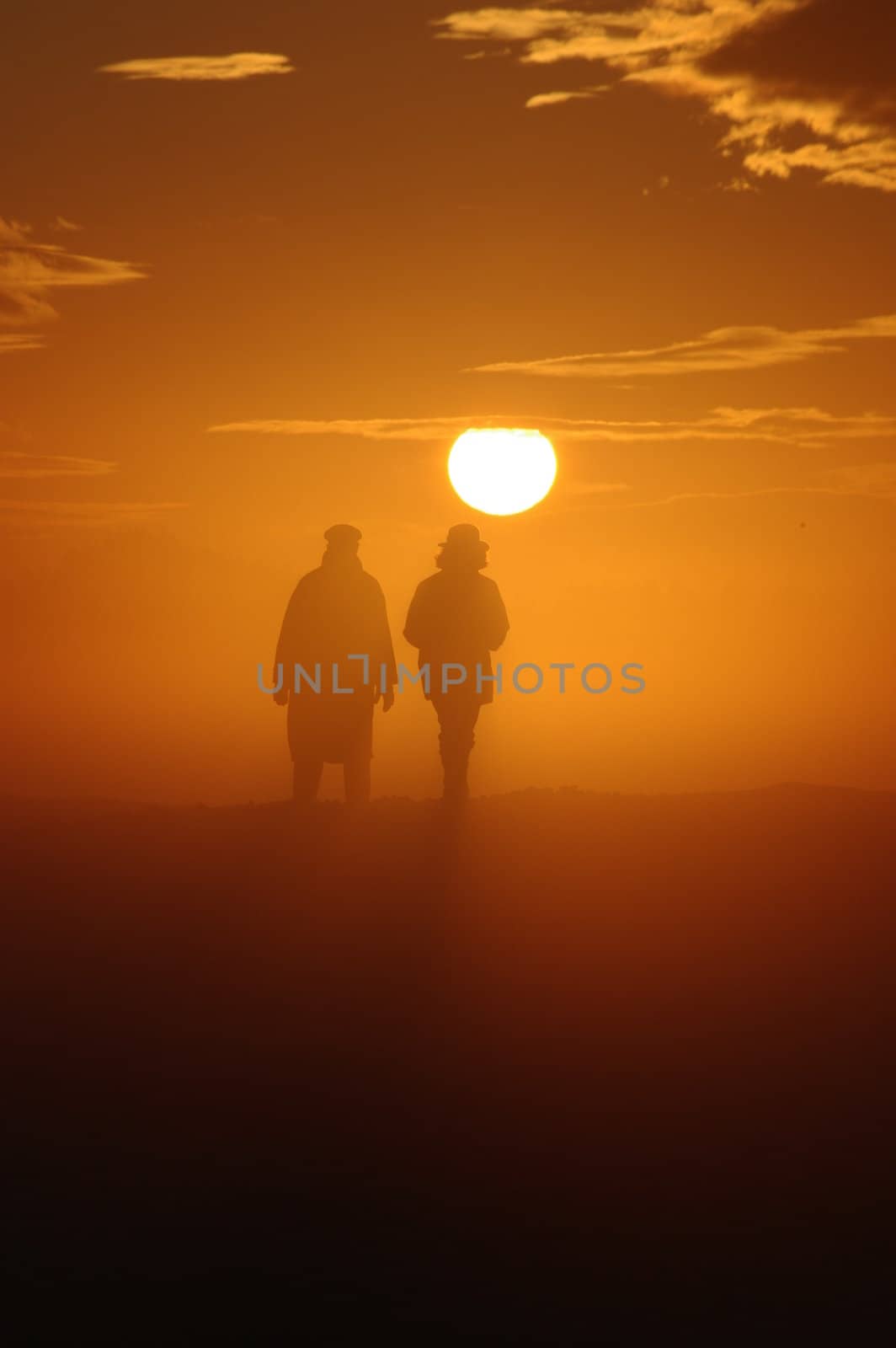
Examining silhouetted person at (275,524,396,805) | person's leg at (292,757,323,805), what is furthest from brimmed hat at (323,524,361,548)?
person's leg at (292,757,323,805)

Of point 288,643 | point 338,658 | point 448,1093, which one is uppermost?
point 288,643

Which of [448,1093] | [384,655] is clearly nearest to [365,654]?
[384,655]

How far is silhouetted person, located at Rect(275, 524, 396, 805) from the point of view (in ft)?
56.4

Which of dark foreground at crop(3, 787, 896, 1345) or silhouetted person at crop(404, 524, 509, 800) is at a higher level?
silhouetted person at crop(404, 524, 509, 800)

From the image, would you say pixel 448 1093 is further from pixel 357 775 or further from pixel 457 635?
pixel 457 635

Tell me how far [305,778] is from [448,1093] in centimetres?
822

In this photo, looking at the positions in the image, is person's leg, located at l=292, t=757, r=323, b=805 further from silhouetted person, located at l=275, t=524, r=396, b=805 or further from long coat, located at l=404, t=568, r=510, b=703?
long coat, located at l=404, t=568, r=510, b=703

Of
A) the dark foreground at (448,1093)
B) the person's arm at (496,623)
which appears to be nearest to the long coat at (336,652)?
the person's arm at (496,623)

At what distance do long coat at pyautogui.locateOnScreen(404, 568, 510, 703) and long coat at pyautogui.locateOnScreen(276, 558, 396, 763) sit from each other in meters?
0.44

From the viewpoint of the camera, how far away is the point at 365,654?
17328 millimetres

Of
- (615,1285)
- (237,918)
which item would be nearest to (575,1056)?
(615,1285)

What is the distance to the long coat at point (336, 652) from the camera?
17.2 m

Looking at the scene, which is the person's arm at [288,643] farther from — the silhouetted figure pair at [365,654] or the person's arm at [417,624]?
the person's arm at [417,624]

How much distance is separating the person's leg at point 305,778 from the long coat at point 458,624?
1.46 metres
